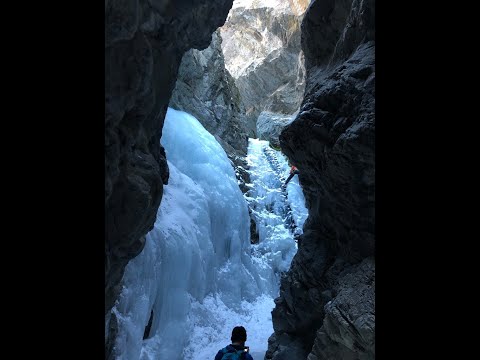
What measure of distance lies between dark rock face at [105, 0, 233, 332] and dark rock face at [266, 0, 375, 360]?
112 inches

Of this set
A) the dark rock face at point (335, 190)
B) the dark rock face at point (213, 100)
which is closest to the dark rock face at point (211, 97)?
the dark rock face at point (213, 100)

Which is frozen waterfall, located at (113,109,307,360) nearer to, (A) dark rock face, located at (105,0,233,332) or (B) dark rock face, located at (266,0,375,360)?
(A) dark rock face, located at (105,0,233,332)

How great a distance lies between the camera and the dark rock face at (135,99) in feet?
18.6

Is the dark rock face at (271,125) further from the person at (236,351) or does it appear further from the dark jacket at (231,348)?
the dark jacket at (231,348)

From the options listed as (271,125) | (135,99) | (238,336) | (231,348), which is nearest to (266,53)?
(271,125)

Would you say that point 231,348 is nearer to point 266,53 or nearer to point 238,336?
point 238,336

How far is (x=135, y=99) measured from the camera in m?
6.73

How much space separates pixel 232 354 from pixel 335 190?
16.6 feet

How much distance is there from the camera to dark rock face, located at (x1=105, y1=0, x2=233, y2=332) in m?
5.68

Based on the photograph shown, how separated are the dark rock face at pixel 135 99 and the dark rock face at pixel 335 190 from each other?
9.29 ft

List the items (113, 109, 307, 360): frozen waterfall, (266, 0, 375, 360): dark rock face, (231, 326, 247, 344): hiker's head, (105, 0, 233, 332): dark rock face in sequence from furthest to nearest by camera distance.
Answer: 1. (113, 109, 307, 360): frozen waterfall
2. (266, 0, 375, 360): dark rock face
3. (105, 0, 233, 332): dark rock face
4. (231, 326, 247, 344): hiker's head

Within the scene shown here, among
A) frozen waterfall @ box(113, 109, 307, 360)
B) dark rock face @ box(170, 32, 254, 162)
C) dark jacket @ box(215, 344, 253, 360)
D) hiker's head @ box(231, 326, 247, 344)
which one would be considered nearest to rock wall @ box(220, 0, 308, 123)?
dark rock face @ box(170, 32, 254, 162)

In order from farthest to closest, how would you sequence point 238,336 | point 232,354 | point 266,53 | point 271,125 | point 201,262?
1. point 266,53
2. point 271,125
3. point 201,262
4. point 238,336
5. point 232,354
